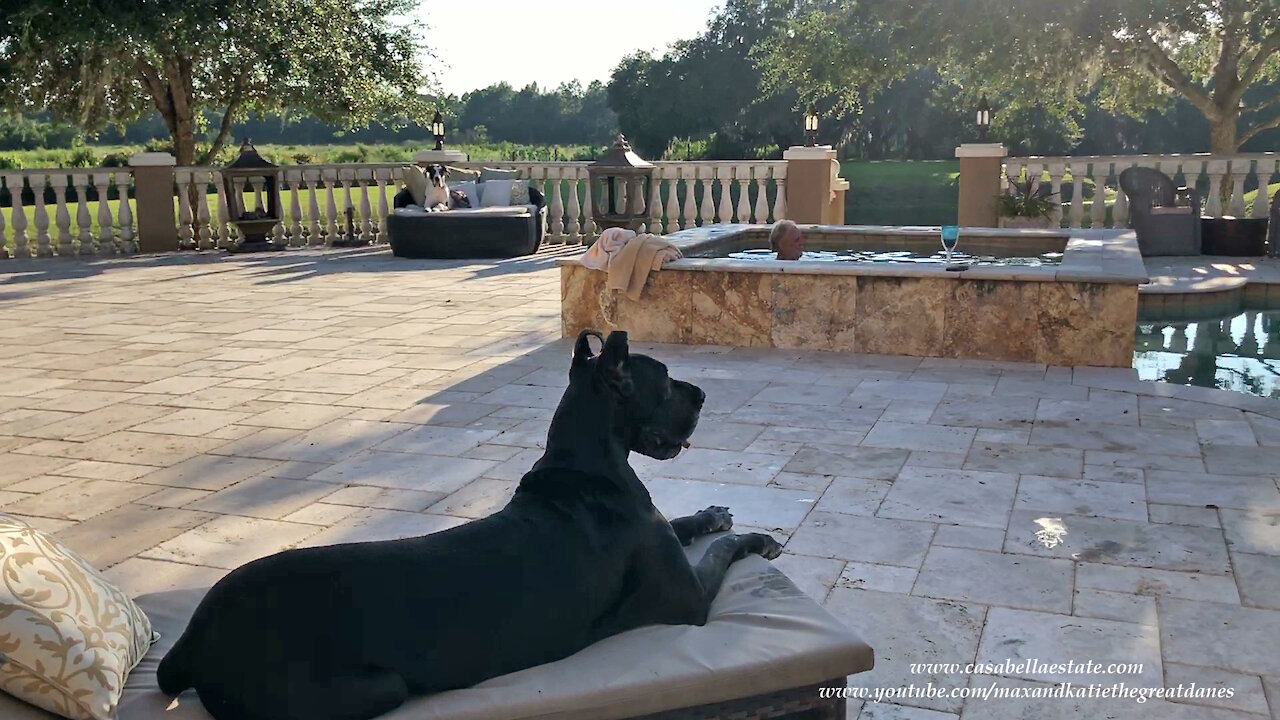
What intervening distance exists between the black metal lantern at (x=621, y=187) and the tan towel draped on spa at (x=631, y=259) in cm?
409

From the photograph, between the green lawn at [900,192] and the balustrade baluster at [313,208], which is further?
the green lawn at [900,192]

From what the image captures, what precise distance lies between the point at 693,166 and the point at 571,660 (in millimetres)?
11520

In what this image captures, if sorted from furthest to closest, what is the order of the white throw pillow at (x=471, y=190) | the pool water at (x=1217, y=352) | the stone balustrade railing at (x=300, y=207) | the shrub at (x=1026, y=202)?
the stone balustrade railing at (x=300, y=207), the white throw pillow at (x=471, y=190), the shrub at (x=1026, y=202), the pool water at (x=1217, y=352)

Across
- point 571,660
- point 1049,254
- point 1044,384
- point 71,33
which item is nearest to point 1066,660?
point 571,660

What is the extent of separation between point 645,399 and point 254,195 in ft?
41.3

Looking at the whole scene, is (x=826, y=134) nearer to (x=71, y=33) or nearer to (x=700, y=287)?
(x=71, y=33)

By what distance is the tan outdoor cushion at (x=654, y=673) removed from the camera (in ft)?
6.59

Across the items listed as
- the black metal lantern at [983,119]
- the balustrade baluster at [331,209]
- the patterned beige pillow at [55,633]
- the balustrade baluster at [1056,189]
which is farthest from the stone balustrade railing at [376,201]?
the patterned beige pillow at [55,633]

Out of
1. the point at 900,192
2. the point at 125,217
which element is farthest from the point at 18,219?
the point at 900,192

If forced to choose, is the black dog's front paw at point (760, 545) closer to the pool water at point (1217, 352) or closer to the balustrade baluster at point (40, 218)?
the pool water at point (1217, 352)

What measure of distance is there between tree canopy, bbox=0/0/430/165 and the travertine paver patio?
20.2ft

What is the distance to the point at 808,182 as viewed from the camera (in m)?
12.5

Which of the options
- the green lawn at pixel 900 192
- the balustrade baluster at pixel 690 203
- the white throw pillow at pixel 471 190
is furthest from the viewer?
the green lawn at pixel 900 192

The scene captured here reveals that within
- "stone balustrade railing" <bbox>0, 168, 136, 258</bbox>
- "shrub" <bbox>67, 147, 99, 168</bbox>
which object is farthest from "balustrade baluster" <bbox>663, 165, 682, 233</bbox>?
"shrub" <bbox>67, 147, 99, 168</bbox>
